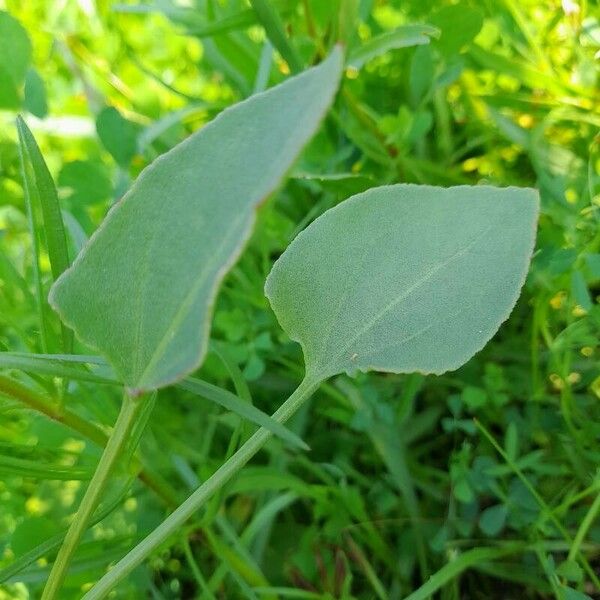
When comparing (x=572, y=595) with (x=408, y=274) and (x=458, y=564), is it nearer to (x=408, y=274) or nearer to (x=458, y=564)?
(x=458, y=564)

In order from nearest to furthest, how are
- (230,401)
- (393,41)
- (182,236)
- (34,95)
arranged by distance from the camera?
1. (182,236)
2. (230,401)
3. (393,41)
4. (34,95)

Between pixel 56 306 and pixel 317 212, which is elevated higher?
pixel 56 306

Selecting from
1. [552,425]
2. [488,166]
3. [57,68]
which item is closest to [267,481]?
[552,425]

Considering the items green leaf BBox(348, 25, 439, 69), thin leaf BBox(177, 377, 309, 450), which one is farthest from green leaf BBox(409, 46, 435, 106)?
thin leaf BBox(177, 377, 309, 450)

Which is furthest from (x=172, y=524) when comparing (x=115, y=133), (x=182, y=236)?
(x=115, y=133)

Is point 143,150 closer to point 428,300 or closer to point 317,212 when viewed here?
point 317,212

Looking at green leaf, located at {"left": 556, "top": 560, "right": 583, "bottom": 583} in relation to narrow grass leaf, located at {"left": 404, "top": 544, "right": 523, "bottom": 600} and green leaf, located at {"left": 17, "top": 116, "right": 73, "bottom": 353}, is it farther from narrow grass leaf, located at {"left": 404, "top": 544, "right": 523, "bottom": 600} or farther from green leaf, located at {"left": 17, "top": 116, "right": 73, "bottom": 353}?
green leaf, located at {"left": 17, "top": 116, "right": 73, "bottom": 353}

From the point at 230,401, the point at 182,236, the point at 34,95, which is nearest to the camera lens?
the point at 182,236
